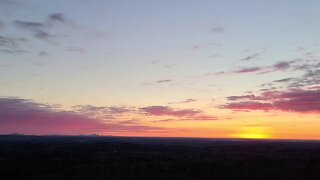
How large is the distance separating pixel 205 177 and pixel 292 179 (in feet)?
22.1

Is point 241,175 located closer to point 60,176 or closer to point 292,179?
point 292,179

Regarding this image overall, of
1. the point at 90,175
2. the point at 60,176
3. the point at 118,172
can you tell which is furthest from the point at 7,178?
the point at 118,172

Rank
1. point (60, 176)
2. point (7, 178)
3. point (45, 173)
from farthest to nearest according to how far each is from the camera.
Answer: point (45, 173)
point (60, 176)
point (7, 178)

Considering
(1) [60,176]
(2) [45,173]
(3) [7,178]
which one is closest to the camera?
(3) [7,178]

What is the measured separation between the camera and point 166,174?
1446 inches

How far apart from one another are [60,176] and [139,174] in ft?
21.9

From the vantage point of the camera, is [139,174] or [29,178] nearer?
[29,178]

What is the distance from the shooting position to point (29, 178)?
3266 cm

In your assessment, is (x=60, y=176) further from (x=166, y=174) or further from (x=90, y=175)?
(x=166, y=174)

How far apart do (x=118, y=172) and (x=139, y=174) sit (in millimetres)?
2359

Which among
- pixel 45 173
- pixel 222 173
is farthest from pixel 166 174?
pixel 45 173

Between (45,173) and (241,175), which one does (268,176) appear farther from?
(45,173)

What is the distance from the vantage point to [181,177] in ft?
113

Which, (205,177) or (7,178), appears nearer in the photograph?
(7,178)
